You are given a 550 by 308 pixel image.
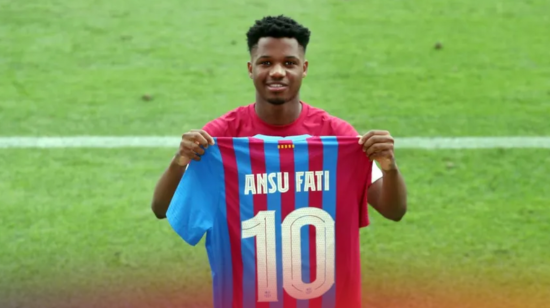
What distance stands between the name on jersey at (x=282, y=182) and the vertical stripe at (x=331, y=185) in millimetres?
17

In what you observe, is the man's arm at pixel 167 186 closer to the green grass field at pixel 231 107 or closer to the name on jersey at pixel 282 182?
the name on jersey at pixel 282 182

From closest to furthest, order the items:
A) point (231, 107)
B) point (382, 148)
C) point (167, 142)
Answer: point (382, 148)
point (167, 142)
point (231, 107)

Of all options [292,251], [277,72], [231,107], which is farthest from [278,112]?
[231,107]

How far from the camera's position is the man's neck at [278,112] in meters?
2.76

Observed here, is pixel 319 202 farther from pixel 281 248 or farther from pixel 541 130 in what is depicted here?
pixel 541 130

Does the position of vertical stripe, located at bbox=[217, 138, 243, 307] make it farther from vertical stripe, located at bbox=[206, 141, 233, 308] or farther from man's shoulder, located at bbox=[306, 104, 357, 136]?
man's shoulder, located at bbox=[306, 104, 357, 136]

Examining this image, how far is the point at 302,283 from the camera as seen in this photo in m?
2.74

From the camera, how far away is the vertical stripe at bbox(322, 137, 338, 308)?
2.70 meters

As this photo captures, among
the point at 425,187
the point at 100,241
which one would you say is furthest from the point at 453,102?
the point at 100,241

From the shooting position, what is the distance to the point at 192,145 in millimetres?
2631

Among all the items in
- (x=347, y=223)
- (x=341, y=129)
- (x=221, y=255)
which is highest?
(x=341, y=129)

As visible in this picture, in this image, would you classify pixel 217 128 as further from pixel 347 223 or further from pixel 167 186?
pixel 347 223

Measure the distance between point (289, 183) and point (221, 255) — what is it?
1.12 ft

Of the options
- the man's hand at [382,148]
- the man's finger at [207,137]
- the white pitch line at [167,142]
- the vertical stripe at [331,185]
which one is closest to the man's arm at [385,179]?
the man's hand at [382,148]
